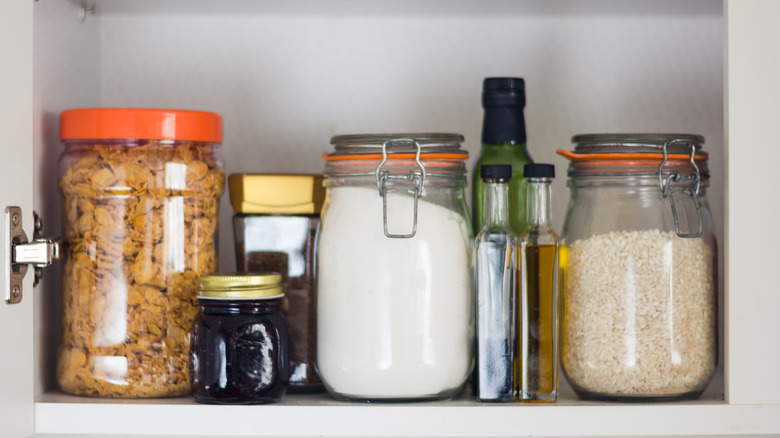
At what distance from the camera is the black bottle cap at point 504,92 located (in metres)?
0.75

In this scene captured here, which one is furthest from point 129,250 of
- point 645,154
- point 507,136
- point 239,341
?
point 645,154

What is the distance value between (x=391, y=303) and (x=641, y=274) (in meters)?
0.22

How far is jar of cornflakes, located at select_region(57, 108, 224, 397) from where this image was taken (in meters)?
0.71

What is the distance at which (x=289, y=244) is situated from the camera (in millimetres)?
773

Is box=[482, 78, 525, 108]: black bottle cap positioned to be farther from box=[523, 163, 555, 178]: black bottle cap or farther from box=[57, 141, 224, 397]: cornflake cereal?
box=[57, 141, 224, 397]: cornflake cereal

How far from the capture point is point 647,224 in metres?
0.71

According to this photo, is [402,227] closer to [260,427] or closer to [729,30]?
[260,427]

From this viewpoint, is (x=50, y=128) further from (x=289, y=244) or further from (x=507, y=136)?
(x=507, y=136)

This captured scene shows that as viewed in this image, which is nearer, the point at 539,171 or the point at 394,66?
the point at 539,171
